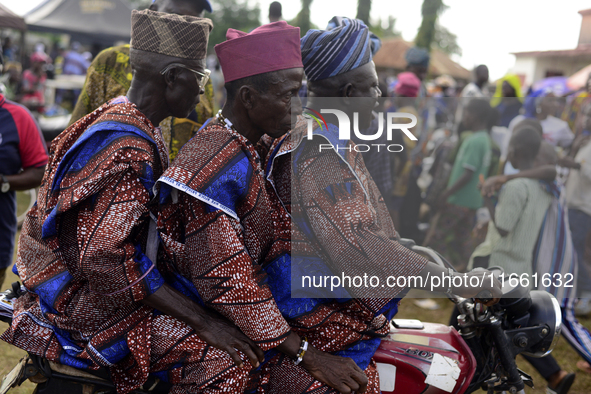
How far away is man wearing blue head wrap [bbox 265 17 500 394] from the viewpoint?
1.75 m

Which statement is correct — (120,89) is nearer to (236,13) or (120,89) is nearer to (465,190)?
(465,190)

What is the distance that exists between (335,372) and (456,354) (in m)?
0.58

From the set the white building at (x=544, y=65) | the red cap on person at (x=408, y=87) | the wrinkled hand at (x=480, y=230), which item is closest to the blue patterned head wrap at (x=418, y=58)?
the red cap on person at (x=408, y=87)

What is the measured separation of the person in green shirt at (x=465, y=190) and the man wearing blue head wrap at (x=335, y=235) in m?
3.77

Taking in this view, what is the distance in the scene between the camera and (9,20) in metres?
12.8

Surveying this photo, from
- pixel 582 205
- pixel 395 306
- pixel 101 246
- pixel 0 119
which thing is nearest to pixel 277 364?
pixel 395 306

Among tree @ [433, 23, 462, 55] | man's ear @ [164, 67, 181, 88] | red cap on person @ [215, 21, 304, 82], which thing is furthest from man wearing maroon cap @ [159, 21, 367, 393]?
tree @ [433, 23, 462, 55]

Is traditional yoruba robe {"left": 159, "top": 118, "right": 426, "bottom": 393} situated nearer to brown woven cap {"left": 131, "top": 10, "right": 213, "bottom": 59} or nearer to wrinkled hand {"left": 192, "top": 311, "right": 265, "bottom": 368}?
wrinkled hand {"left": 192, "top": 311, "right": 265, "bottom": 368}

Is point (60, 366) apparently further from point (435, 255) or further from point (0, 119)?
point (0, 119)

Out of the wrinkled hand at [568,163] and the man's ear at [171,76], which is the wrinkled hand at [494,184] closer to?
the wrinkled hand at [568,163]

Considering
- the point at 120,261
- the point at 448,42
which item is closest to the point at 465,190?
the point at 120,261

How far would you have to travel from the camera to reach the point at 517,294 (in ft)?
6.84

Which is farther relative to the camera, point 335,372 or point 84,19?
point 84,19

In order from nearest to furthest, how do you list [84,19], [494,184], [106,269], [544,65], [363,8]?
[106,269]
[494,184]
[363,8]
[84,19]
[544,65]
